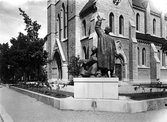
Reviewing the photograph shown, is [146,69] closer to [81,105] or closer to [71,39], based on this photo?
[71,39]

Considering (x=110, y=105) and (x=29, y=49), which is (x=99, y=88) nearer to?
(x=110, y=105)

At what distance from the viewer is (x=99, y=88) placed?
7844mm

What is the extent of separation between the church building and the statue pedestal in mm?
Result: 12715

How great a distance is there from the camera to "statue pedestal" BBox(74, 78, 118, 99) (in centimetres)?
779

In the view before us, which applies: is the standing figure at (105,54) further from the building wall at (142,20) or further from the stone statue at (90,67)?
the building wall at (142,20)

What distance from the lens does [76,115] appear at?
21.7 ft

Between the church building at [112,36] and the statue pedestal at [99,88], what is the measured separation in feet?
41.7

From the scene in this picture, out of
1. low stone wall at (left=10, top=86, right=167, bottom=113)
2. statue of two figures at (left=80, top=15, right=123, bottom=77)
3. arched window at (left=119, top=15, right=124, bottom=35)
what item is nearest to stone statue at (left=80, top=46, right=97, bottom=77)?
statue of two figures at (left=80, top=15, right=123, bottom=77)

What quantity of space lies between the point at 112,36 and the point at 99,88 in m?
15.8

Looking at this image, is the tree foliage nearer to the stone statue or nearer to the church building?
the church building

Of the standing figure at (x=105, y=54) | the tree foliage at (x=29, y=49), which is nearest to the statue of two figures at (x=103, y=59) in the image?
the standing figure at (x=105, y=54)

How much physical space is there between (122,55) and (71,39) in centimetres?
837

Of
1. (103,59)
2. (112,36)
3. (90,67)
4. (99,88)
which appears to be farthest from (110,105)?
(112,36)

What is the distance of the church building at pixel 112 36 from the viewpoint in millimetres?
23094
